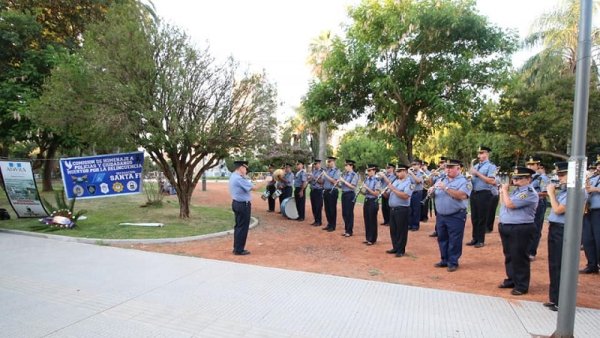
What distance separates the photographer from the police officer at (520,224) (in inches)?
218

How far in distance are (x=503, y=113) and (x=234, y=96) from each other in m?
17.8

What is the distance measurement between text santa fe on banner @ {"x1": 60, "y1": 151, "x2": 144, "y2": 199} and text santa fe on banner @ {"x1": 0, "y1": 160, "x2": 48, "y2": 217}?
1087mm

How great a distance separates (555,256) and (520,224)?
24.2 inches

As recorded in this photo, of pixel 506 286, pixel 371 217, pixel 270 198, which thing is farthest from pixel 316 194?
pixel 506 286

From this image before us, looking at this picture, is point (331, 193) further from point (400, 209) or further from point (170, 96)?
point (170, 96)

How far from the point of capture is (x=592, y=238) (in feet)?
22.9

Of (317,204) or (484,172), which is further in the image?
(317,204)

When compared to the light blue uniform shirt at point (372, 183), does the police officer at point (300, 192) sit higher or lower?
lower

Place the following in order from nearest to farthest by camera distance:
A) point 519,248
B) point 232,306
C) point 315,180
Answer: point 232,306 → point 519,248 → point 315,180

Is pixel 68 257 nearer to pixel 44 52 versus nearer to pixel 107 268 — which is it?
pixel 107 268

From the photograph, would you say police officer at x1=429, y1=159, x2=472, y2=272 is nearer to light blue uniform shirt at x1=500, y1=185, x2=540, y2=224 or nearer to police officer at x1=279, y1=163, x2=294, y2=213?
light blue uniform shirt at x1=500, y1=185, x2=540, y2=224

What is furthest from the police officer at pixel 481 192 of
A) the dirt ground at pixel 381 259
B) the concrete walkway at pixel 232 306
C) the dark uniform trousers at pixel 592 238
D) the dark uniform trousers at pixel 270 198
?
the dark uniform trousers at pixel 270 198

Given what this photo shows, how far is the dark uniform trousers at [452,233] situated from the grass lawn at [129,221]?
5.86 meters

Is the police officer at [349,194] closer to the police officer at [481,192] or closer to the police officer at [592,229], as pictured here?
the police officer at [481,192]
